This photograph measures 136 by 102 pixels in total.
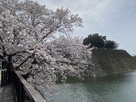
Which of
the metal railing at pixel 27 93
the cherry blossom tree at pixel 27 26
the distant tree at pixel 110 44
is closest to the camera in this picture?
the metal railing at pixel 27 93

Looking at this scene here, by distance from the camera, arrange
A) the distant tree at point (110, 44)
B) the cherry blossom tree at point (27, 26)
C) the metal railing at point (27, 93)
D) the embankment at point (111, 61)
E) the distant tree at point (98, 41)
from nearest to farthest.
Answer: the metal railing at point (27, 93)
the cherry blossom tree at point (27, 26)
the embankment at point (111, 61)
the distant tree at point (98, 41)
the distant tree at point (110, 44)

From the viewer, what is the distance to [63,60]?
8.31 meters

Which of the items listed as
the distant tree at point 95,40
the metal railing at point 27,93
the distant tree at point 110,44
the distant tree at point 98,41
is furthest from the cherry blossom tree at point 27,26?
the distant tree at point 110,44

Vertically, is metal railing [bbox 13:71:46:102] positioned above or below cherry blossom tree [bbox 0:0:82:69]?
below

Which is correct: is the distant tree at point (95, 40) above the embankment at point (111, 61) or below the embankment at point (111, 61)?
above

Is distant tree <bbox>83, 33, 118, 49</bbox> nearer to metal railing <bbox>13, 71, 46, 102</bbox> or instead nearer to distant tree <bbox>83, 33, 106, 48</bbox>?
distant tree <bbox>83, 33, 106, 48</bbox>

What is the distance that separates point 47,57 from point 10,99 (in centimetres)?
239

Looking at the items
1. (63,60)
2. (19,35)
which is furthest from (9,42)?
(63,60)

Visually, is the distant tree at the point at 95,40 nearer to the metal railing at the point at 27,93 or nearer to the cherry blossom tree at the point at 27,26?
the cherry blossom tree at the point at 27,26

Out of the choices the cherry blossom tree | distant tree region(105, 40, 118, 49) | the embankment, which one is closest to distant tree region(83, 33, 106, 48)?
distant tree region(105, 40, 118, 49)

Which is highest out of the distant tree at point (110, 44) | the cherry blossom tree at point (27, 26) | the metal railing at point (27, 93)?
the distant tree at point (110, 44)

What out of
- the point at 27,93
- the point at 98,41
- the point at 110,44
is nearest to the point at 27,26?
the point at 27,93

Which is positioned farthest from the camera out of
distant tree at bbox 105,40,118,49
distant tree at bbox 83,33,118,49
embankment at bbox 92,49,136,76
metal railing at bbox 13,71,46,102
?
distant tree at bbox 105,40,118,49

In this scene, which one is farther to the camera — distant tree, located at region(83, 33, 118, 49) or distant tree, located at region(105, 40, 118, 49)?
distant tree, located at region(105, 40, 118, 49)
